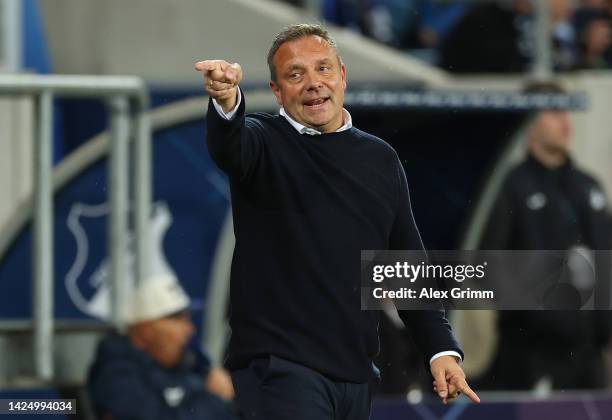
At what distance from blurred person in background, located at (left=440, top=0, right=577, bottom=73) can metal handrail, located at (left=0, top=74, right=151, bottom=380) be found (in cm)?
167

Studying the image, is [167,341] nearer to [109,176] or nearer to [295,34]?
[109,176]

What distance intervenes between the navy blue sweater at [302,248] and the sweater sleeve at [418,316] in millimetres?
72

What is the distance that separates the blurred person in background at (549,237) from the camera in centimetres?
616

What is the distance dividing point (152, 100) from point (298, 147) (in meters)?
3.37

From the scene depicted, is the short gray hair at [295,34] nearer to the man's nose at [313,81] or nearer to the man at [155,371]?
the man's nose at [313,81]

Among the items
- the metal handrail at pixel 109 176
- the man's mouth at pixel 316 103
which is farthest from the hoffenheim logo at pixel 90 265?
the man's mouth at pixel 316 103

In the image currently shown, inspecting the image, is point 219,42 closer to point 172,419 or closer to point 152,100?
point 152,100

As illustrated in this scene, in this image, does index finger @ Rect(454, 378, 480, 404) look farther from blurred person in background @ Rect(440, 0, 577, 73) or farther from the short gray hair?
blurred person in background @ Rect(440, 0, 577, 73)

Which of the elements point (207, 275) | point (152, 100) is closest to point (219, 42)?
point (152, 100)

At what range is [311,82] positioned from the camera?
3.68 m

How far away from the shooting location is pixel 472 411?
6.17 metres

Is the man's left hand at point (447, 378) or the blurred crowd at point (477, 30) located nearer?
the man's left hand at point (447, 378)

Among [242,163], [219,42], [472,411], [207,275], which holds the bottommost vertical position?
[472,411]

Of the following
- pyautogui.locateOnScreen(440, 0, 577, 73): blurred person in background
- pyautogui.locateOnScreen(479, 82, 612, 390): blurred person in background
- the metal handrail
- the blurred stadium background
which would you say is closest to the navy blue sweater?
the blurred stadium background
